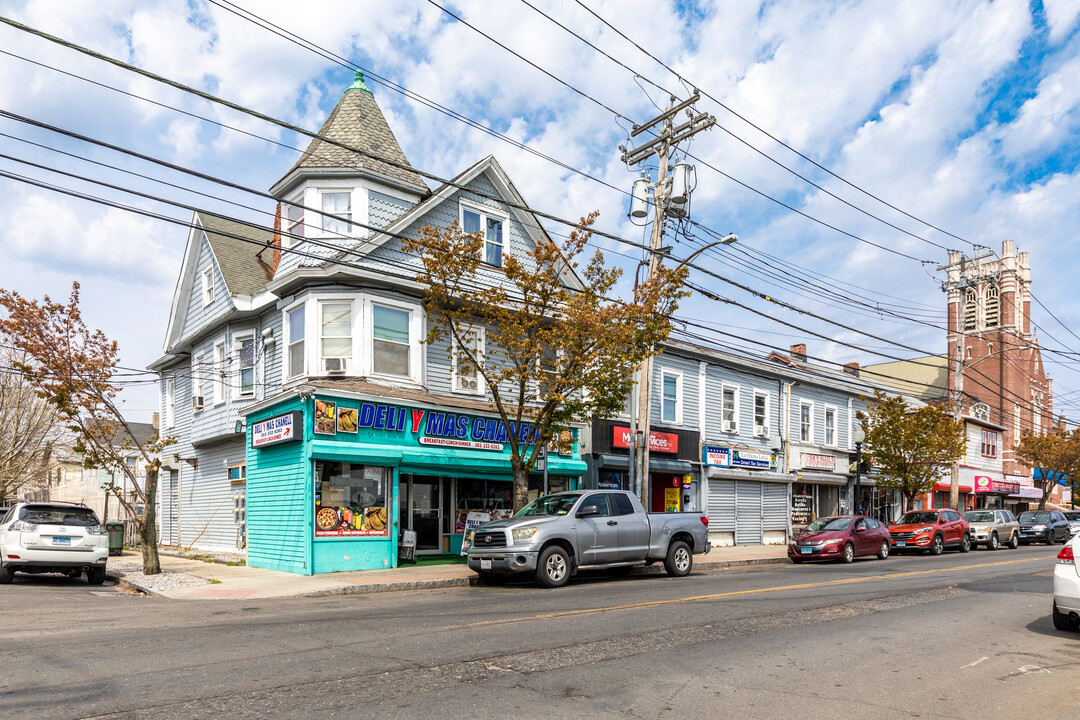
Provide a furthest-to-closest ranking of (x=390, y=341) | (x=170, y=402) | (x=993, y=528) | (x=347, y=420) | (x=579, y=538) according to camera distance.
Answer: (x=993, y=528), (x=170, y=402), (x=390, y=341), (x=347, y=420), (x=579, y=538)

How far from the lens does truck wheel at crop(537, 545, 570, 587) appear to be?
49.6 feet

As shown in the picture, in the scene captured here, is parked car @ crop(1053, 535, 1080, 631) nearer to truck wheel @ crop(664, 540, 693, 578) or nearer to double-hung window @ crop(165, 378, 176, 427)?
truck wheel @ crop(664, 540, 693, 578)

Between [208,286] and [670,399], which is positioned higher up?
[208,286]

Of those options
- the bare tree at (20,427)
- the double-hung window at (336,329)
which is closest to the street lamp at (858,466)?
the double-hung window at (336,329)

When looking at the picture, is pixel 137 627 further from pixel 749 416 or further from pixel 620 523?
pixel 749 416

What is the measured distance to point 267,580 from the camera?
16812 millimetres

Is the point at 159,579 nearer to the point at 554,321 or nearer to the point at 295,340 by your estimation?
the point at 295,340

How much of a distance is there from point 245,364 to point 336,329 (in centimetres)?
526

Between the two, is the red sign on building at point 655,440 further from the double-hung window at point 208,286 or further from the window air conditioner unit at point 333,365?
the double-hung window at point 208,286

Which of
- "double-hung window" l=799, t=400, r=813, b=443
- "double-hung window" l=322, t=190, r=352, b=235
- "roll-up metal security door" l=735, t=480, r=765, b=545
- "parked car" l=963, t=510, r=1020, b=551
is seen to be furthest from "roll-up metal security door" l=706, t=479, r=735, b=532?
"double-hung window" l=322, t=190, r=352, b=235

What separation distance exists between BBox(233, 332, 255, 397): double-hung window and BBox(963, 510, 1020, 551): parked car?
2649cm

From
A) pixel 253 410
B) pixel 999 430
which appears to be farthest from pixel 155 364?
pixel 999 430

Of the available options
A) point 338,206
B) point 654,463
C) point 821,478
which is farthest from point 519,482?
point 821,478

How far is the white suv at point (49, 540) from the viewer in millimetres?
15992
